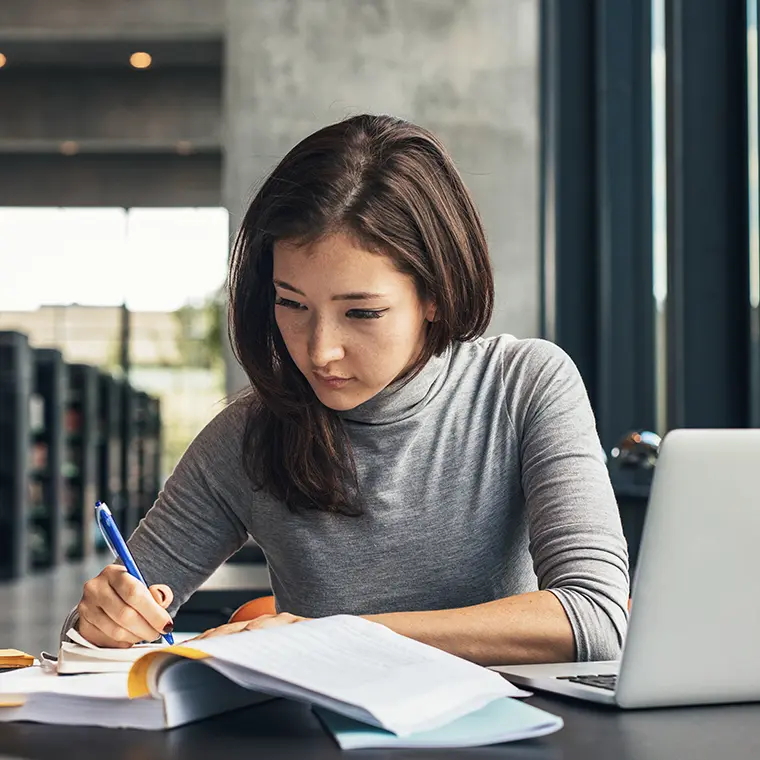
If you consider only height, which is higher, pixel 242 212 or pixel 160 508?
pixel 242 212

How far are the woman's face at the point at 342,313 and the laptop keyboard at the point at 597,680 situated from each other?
493 mm

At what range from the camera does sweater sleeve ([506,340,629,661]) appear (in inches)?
49.5

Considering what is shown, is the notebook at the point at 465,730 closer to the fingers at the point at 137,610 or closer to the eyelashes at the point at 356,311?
the fingers at the point at 137,610

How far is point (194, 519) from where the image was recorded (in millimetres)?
1592

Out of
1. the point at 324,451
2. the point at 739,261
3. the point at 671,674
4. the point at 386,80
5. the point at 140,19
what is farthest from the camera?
the point at 140,19

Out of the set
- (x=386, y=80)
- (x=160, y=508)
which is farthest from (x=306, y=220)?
(x=386, y=80)

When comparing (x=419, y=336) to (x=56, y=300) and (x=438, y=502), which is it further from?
(x=56, y=300)

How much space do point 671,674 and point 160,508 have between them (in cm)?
87

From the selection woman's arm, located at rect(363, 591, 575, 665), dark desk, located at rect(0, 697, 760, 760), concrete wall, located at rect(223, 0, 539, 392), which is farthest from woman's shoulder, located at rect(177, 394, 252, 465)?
concrete wall, located at rect(223, 0, 539, 392)

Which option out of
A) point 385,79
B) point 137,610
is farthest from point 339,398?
point 385,79

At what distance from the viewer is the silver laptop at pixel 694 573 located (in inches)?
34.6

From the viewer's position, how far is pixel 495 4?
6.26 m

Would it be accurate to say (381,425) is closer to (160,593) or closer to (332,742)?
(160,593)

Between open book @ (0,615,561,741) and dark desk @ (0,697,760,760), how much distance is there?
2 cm
